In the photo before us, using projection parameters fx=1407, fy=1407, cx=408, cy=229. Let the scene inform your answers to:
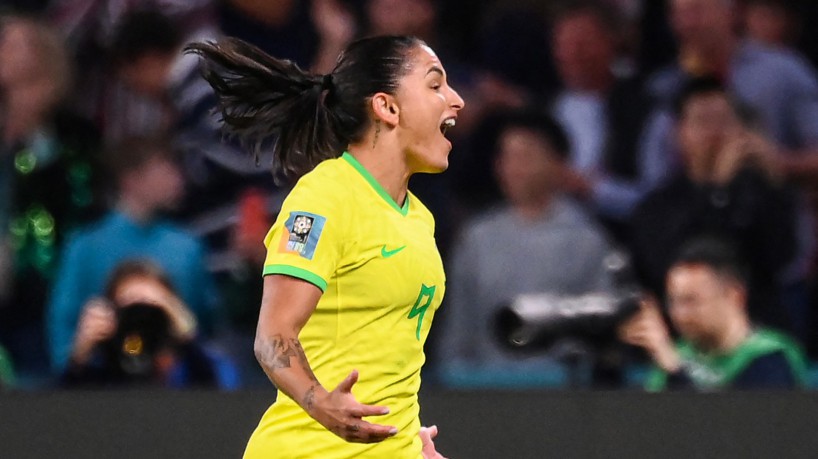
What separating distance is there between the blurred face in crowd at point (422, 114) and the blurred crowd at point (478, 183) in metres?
2.26

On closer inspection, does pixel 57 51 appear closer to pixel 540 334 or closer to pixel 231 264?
pixel 231 264

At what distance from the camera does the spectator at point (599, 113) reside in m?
5.77

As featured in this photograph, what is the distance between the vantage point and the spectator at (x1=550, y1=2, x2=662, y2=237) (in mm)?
5773

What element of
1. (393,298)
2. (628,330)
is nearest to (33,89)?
(628,330)

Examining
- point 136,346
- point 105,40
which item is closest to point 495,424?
point 136,346

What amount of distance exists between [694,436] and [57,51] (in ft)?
10.5

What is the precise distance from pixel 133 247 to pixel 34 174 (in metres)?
0.57

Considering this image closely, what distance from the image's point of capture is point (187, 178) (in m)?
5.91

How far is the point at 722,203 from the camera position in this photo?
5.55m

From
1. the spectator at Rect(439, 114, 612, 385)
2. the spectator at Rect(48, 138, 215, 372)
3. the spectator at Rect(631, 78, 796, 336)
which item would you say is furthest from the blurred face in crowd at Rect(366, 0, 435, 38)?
the spectator at Rect(631, 78, 796, 336)

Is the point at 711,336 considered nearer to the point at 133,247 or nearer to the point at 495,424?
the point at 495,424

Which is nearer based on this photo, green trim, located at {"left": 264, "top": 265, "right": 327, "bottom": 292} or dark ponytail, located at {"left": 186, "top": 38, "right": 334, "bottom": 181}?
green trim, located at {"left": 264, "top": 265, "right": 327, "bottom": 292}

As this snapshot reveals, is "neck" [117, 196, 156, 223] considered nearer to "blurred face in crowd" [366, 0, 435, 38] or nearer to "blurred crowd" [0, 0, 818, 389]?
"blurred crowd" [0, 0, 818, 389]

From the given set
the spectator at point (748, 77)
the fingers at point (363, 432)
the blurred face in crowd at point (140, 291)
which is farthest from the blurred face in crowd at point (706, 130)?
the fingers at point (363, 432)
